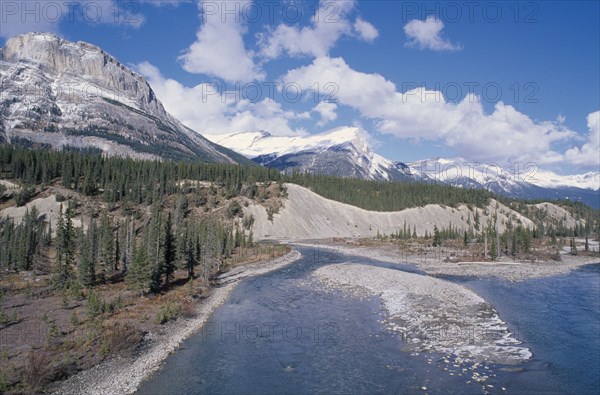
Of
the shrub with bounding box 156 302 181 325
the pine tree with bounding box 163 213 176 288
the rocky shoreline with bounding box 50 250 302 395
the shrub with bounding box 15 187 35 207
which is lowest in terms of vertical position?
the rocky shoreline with bounding box 50 250 302 395

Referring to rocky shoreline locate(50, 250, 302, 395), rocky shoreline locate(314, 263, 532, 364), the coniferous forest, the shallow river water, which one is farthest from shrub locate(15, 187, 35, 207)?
rocky shoreline locate(50, 250, 302, 395)

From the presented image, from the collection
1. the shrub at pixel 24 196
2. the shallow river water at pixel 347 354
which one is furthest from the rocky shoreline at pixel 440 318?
the shrub at pixel 24 196

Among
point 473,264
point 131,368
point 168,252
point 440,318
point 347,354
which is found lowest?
point 131,368

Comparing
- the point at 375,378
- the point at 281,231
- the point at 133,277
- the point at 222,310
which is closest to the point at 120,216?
the point at 281,231

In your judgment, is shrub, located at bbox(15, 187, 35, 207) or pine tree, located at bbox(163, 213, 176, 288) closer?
pine tree, located at bbox(163, 213, 176, 288)

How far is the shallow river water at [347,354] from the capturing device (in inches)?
1055

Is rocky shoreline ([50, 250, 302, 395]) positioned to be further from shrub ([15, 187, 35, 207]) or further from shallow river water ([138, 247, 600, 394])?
shrub ([15, 187, 35, 207])

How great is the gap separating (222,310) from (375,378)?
78.2ft

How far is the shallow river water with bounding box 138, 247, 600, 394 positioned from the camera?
26797 mm

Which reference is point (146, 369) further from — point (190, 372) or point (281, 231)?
point (281, 231)

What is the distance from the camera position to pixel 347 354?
107 feet

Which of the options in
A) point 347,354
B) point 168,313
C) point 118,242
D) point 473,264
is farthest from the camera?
point 473,264

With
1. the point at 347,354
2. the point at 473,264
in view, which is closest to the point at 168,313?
the point at 347,354

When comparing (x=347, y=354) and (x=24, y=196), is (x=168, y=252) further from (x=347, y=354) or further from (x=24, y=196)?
(x=24, y=196)
